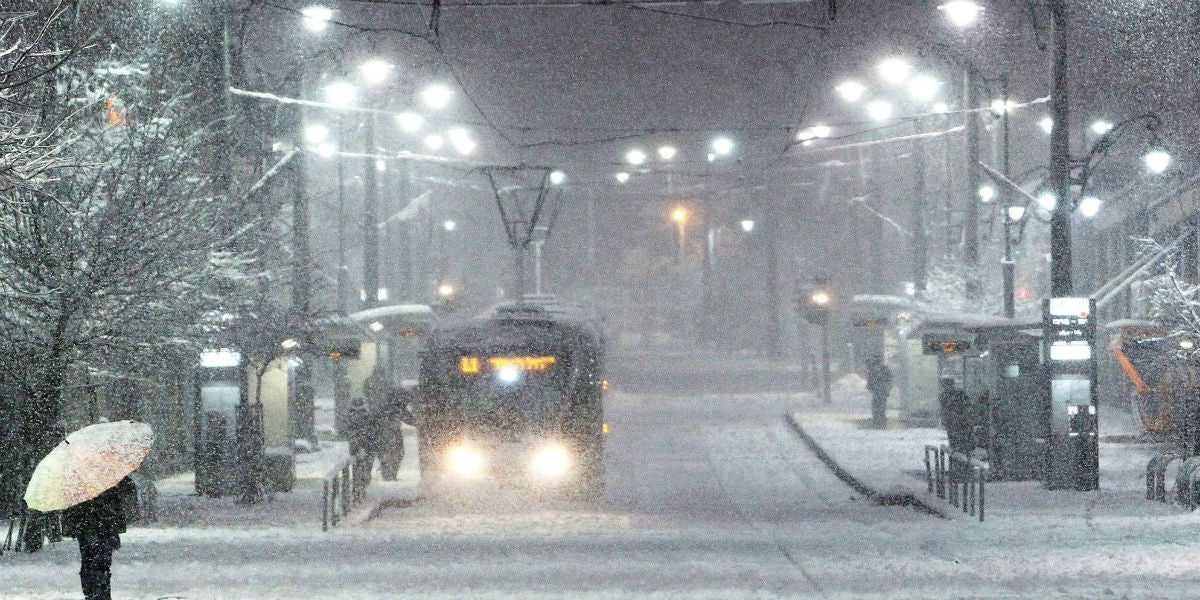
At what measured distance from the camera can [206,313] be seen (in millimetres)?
21688

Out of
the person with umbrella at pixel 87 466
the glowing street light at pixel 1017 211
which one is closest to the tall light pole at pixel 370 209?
the glowing street light at pixel 1017 211

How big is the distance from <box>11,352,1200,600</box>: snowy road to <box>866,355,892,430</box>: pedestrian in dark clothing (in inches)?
467

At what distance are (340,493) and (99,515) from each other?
11123 millimetres

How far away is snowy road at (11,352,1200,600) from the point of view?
13.2 m

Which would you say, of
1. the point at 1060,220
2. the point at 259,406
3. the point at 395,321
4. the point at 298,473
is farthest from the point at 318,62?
the point at 1060,220

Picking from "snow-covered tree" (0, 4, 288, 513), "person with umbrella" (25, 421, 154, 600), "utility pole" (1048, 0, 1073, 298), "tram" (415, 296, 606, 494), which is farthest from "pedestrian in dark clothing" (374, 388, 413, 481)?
"person with umbrella" (25, 421, 154, 600)

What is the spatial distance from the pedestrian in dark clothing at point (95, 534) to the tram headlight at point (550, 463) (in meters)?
11.9

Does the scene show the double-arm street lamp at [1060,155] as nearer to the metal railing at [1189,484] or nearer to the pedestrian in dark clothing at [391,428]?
the metal railing at [1189,484]

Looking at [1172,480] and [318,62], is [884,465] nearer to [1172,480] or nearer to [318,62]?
[1172,480]

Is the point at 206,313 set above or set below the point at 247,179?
below

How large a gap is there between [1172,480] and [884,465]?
529cm

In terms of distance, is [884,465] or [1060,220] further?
[884,465]

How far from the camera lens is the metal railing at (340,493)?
19266 millimetres

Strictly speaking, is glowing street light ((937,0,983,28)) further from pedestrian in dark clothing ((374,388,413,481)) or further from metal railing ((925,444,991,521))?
pedestrian in dark clothing ((374,388,413,481))
